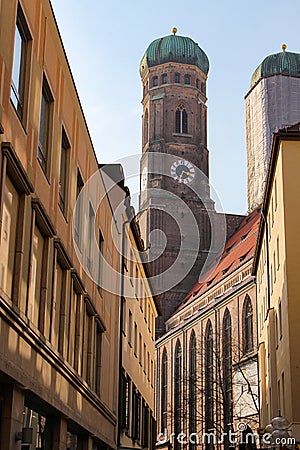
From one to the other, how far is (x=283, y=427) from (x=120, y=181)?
40.8ft

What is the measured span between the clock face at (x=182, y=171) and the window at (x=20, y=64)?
76.7 metres

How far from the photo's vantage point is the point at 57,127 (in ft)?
54.1

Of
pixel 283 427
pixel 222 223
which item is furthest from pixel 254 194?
pixel 283 427

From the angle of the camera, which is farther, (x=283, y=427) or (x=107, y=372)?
(x=107, y=372)

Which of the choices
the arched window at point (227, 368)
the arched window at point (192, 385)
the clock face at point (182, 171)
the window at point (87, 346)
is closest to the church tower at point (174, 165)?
the clock face at point (182, 171)

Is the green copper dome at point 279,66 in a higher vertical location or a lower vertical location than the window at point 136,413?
higher

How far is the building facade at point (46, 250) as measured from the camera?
12.0m

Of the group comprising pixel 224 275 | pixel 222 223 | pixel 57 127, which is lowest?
pixel 57 127

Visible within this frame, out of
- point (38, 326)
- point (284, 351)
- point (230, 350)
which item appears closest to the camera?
point (38, 326)

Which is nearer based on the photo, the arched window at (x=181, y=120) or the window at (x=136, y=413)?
the window at (x=136, y=413)

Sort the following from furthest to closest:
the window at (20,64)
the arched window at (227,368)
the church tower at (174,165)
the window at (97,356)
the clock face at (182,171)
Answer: the clock face at (182,171) < the church tower at (174,165) < the arched window at (227,368) < the window at (97,356) < the window at (20,64)

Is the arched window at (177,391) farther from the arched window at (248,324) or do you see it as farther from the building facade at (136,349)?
the building facade at (136,349)

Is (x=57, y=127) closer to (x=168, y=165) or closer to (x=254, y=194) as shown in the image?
(x=254, y=194)

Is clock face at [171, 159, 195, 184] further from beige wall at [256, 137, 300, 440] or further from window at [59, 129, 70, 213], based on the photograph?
window at [59, 129, 70, 213]
